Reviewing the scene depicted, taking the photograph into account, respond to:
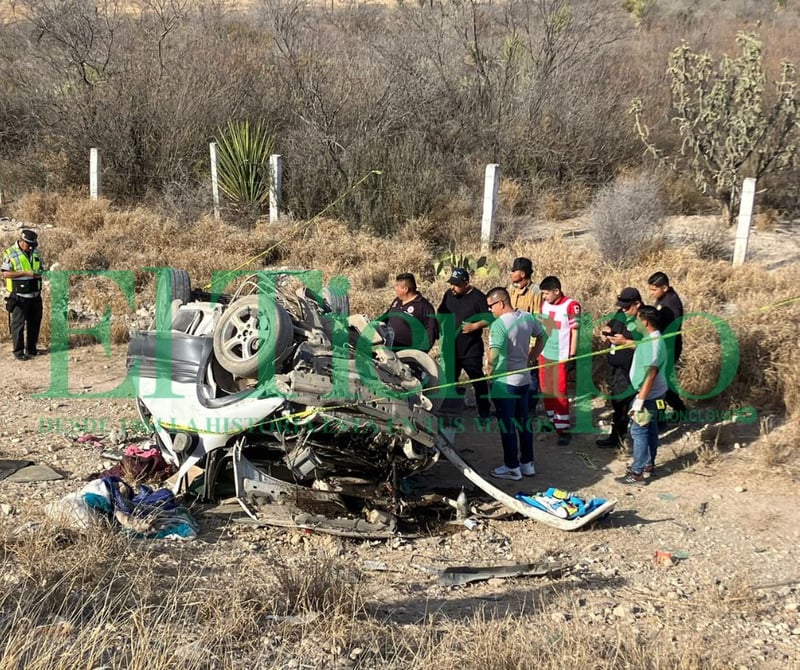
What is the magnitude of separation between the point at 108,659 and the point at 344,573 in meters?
1.46

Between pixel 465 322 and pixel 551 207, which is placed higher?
pixel 551 207

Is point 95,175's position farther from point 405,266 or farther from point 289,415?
point 289,415

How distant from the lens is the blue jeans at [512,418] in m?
6.77

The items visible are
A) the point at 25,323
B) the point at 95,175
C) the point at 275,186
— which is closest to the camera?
the point at 25,323

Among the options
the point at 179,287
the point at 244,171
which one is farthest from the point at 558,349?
the point at 244,171

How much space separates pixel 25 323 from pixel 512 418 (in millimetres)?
5942

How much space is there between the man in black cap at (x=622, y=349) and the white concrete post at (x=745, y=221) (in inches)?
148

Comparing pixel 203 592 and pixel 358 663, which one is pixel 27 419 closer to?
pixel 203 592

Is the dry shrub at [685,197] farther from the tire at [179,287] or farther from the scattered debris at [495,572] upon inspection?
the scattered debris at [495,572]

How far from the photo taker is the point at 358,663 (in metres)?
3.94

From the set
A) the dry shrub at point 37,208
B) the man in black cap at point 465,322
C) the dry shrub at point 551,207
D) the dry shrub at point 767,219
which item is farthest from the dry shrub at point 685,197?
the dry shrub at point 37,208

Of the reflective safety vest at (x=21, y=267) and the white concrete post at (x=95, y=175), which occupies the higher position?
the white concrete post at (x=95, y=175)

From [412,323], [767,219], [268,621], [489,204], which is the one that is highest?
[489,204]

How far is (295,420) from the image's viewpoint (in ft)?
17.9
